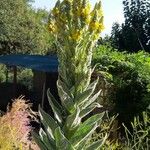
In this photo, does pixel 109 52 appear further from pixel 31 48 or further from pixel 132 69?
pixel 31 48

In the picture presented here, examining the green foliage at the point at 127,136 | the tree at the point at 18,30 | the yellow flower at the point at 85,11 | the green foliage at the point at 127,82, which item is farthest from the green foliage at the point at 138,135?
the tree at the point at 18,30

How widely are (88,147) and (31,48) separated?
2744 centimetres

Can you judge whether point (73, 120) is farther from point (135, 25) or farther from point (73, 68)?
point (135, 25)

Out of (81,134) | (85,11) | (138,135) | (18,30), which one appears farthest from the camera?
(18,30)

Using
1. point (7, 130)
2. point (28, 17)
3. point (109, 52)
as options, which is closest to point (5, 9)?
point (28, 17)

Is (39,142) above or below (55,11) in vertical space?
below

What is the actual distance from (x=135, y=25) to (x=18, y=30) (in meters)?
13.2

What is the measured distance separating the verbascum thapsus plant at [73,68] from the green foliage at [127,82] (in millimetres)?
7815

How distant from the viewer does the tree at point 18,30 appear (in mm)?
28391

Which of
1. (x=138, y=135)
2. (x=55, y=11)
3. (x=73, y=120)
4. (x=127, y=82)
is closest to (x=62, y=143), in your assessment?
(x=73, y=120)

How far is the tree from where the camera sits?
93.1ft

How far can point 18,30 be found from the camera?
1169 inches

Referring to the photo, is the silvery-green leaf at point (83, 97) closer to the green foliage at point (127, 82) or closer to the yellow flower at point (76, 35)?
the yellow flower at point (76, 35)

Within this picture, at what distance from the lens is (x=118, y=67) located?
41.0 ft
